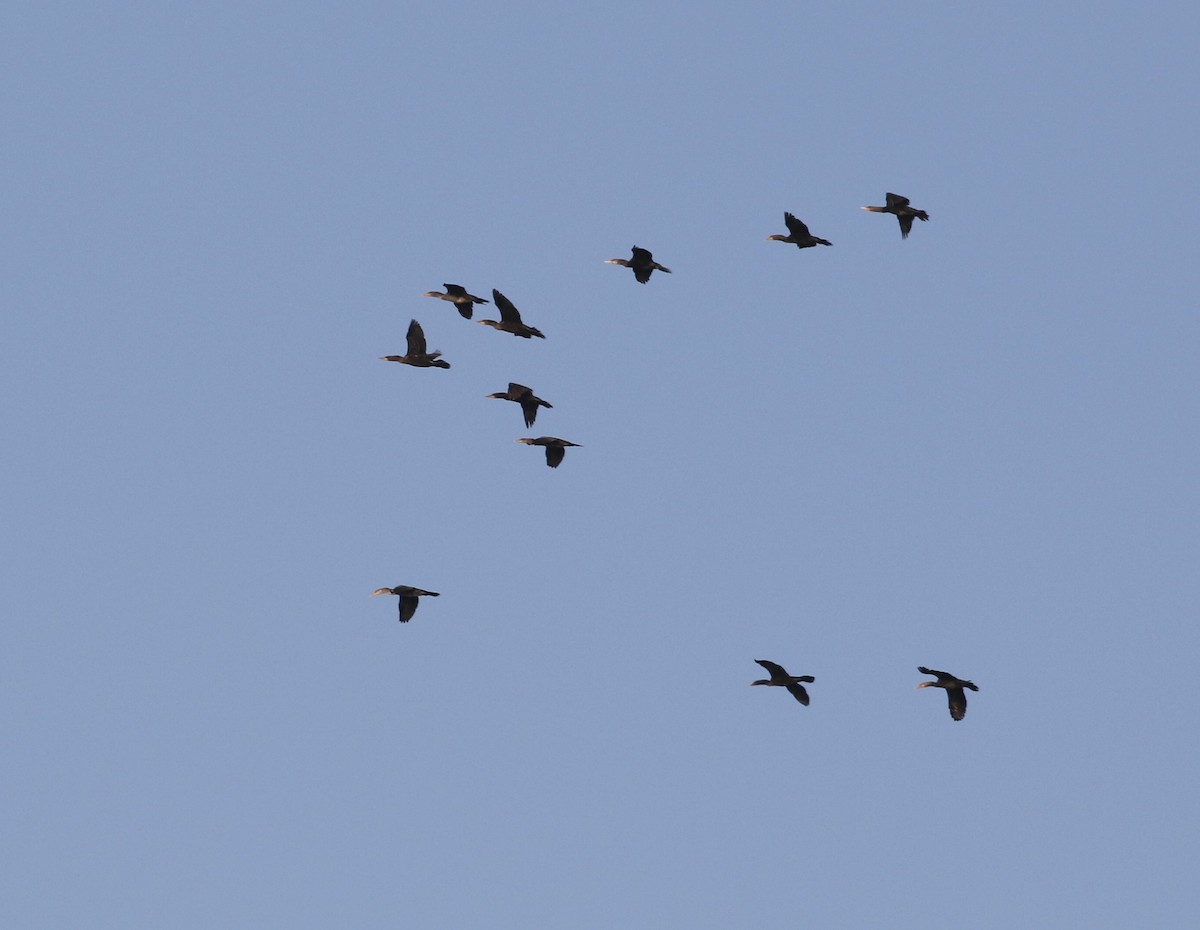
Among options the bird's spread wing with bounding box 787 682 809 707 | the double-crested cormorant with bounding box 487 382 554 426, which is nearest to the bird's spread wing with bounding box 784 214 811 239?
the double-crested cormorant with bounding box 487 382 554 426

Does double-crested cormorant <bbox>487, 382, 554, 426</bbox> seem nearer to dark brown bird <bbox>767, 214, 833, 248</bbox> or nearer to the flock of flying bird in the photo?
the flock of flying bird

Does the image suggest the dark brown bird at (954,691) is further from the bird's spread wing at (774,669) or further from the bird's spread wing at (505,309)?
the bird's spread wing at (505,309)

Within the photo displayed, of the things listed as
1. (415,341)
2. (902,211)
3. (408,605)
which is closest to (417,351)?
(415,341)

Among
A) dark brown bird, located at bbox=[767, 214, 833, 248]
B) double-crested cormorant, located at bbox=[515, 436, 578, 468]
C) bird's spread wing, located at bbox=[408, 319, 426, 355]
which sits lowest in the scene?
double-crested cormorant, located at bbox=[515, 436, 578, 468]

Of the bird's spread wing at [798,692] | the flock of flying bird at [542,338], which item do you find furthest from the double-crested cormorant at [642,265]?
the bird's spread wing at [798,692]

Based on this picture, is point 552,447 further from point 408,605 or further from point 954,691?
point 954,691

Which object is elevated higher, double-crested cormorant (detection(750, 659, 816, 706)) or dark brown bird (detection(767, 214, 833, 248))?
dark brown bird (detection(767, 214, 833, 248))

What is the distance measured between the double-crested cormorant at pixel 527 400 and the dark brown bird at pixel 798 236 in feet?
24.8

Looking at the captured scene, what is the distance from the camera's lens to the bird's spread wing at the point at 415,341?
55.1 meters

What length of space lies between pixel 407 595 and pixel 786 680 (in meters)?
10.1

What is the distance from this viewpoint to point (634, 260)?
5522 centimetres

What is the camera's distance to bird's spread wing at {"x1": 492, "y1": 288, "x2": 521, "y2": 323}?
54875 mm

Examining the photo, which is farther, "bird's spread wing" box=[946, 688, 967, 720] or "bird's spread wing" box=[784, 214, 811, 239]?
"bird's spread wing" box=[784, 214, 811, 239]

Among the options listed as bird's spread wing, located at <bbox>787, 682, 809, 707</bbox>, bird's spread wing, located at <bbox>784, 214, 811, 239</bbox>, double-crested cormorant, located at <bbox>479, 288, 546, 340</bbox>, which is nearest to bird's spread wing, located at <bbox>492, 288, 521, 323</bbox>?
double-crested cormorant, located at <bbox>479, 288, 546, 340</bbox>
